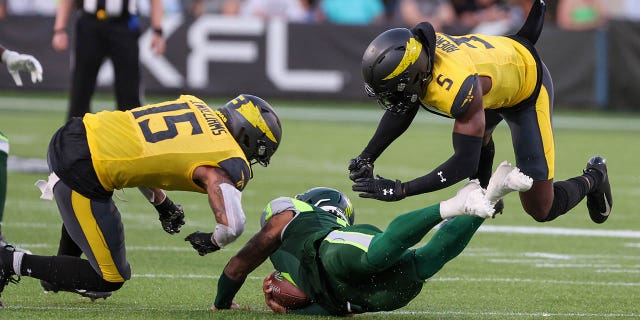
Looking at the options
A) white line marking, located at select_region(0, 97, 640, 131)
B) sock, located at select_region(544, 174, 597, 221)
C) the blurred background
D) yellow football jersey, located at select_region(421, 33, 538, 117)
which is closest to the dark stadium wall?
the blurred background

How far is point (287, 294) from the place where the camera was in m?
5.88

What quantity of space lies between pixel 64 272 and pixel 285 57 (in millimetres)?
12477

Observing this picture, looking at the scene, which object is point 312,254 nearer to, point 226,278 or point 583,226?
point 226,278

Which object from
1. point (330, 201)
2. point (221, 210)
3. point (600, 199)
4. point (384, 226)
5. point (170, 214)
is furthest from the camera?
point (384, 226)

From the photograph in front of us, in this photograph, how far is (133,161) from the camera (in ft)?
18.5

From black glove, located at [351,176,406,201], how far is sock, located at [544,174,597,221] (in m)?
1.26

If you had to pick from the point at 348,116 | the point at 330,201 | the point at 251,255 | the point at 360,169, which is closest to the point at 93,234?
the point at 251,255

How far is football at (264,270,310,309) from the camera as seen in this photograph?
232 inches

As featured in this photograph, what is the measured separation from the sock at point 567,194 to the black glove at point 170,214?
1981 millimetres

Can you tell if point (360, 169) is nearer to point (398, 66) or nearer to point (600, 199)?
point (398, 66)

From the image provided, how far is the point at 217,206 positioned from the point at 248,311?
0.72 metres

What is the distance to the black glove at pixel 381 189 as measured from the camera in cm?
580

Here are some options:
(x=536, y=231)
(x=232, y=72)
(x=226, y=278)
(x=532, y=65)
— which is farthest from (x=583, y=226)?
(x=232, y=72)

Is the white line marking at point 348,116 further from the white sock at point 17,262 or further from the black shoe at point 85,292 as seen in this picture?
the white sock at point 17,262
